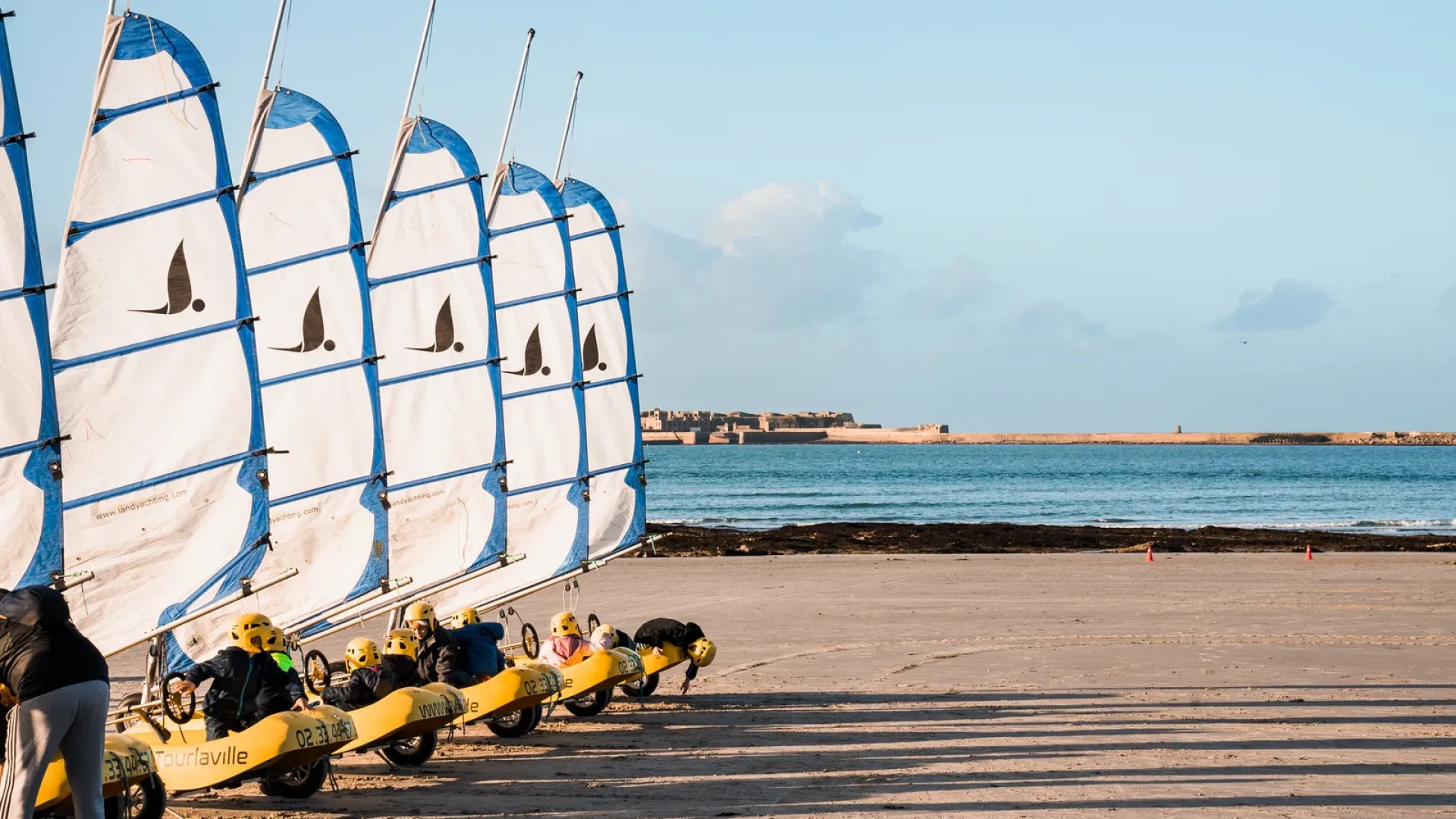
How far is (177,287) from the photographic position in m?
11.3

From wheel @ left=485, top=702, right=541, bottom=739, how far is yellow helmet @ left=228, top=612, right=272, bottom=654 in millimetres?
2837

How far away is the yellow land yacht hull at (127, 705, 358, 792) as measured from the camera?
9.25 m

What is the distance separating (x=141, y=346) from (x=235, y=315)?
0.80m

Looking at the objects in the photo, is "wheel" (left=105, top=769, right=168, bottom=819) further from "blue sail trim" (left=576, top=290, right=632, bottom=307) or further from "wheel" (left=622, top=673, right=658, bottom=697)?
"blue sail trim" (left=576, top=290, right=632, bottom=307)

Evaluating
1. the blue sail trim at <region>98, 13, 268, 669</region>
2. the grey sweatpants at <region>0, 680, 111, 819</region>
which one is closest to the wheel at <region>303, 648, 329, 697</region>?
the blue sail trim at <region>98, 13, 268, 669</region>

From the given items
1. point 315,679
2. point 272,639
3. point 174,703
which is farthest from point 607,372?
point 174,703

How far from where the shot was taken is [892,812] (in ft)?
31.1

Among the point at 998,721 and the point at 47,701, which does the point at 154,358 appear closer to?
the point at 47,701

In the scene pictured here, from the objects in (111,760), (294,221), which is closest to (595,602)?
(294,221)

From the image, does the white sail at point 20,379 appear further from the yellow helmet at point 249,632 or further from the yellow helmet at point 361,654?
the yellow helmet at point 361,654

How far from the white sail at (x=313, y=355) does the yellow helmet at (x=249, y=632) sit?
3.42 meters

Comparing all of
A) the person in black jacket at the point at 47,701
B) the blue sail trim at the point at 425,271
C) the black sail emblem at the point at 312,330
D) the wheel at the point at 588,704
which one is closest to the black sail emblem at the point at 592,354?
the blue sail trim at the point at 425,271

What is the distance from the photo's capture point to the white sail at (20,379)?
9570mm

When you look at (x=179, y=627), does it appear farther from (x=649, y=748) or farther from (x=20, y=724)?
(x=20, y=724)
